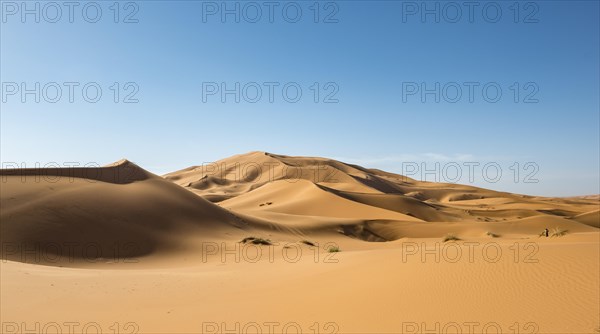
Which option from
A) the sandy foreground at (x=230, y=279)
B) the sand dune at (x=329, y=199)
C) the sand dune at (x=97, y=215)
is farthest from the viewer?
the sand dune at (x=329, y=199)

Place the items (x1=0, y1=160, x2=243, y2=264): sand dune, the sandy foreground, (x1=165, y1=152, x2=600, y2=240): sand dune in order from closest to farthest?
the sandy foreground
(x1=0, y1=160, x2=243, y2=264): sand dune
(x1=165, y1=152, x2=600, y2=240): sand dune

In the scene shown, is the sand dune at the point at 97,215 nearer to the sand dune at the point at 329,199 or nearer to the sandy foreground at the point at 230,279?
the sandy foreground at the point at 230,279

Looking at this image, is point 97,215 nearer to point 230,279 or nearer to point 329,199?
point 230,279

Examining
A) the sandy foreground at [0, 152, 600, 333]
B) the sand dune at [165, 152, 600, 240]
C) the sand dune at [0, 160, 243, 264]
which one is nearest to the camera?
the sandy foreground at [0, 152, 600, 333]

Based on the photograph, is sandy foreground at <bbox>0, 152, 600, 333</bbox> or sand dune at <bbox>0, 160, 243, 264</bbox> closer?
sandy foreground at <bbox>0, 152, 600, 333</bbox>

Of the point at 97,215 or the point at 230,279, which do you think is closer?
the point at 230,279

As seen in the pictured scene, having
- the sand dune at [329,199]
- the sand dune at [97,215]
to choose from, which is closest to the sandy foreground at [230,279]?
the sand dune at [97,215]

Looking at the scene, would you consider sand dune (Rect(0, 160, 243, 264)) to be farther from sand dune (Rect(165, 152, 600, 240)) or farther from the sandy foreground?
sand dune (Rect(165, 152, 600, 240))

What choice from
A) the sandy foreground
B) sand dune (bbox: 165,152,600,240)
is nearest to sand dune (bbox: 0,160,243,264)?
the sandy foreground

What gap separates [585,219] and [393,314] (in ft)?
152

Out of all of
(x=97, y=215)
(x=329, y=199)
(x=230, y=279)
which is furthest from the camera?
(x=329, y=199)

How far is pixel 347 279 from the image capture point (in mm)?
8625

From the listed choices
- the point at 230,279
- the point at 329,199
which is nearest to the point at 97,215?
the point at 230,279

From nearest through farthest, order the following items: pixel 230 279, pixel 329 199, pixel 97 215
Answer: pixel 230 279
pixel 97 215
pixel 329 199
